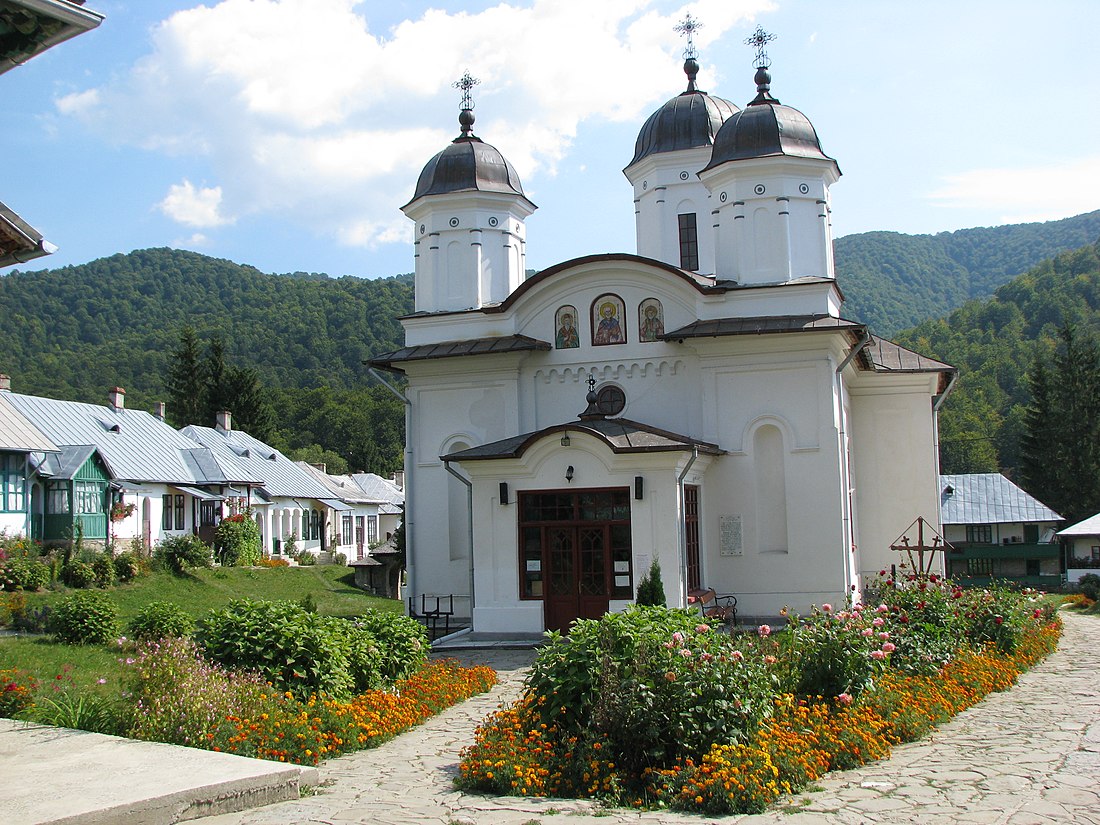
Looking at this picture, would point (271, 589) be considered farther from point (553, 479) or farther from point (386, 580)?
point (553, 479)

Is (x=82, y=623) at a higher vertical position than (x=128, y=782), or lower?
higher

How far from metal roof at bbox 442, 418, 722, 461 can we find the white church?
6 centimetres

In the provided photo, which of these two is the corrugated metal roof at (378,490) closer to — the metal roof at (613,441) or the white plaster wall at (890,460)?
the white plaster wall at (890,460)

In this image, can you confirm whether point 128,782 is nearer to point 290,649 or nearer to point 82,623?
point 290,649

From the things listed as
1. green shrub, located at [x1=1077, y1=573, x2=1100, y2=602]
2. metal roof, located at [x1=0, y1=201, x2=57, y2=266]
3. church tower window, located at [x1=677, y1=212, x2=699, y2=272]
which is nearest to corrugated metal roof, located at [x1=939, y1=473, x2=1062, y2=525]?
green shrub, located at [x1=1077, y1=573, x2=1100, y2=602]

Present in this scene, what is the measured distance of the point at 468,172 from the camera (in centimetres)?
2191

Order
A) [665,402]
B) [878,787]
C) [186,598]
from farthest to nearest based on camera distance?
[186,598] < [665,402] < [878,787]

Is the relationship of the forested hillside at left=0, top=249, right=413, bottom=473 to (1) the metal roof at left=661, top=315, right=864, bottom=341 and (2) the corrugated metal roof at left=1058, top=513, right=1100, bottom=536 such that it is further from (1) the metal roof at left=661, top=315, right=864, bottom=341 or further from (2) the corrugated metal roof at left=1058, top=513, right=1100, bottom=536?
(1) the metal roof at left=661, top=315, right=864, bottom=341

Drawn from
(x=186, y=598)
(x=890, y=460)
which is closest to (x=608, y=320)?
(x=890, y=460)

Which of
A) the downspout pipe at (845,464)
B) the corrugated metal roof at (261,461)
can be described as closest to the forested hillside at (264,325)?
the corrugated metal roof at (261,461)

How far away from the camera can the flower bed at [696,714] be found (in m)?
7.29

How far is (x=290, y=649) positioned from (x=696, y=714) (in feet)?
13.9

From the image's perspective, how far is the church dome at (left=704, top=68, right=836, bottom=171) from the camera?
19594 millimetres

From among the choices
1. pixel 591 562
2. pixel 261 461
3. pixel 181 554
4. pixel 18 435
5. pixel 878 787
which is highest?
pixel 261 461
